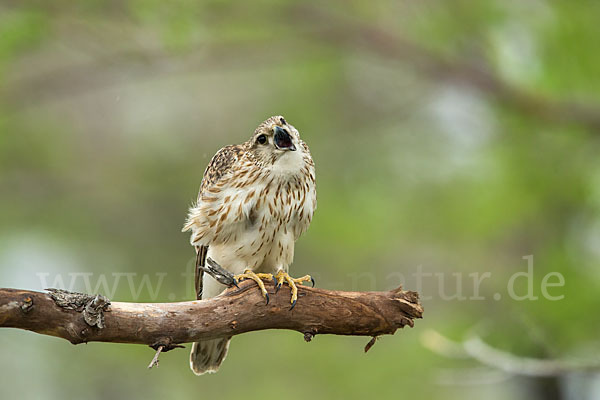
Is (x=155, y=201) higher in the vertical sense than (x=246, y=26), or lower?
lower

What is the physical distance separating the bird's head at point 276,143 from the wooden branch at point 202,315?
0.86m

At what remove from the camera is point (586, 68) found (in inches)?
280

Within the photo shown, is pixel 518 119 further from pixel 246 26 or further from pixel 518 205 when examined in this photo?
pixel 246 26

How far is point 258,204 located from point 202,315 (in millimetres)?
1131

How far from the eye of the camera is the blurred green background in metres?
7.36

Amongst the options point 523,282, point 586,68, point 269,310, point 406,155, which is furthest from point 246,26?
point 269,310

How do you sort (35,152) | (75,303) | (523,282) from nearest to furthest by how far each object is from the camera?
1. (75,303)
2. (523,282)
3. (35,152)

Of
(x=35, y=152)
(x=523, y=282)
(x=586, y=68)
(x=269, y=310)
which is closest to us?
(x=269, y=310)

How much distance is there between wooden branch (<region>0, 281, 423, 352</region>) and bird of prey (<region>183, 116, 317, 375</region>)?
671 mm

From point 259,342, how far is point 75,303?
730 centimetres

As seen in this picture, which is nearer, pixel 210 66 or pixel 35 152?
pixel 210 66

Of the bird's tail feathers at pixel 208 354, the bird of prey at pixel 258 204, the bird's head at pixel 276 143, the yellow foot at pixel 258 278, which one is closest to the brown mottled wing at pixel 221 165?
the bird of prey at pixel 258 204

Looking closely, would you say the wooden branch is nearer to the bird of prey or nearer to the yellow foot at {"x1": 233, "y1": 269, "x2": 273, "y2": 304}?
the yellow foot at {"x1": 233, "y1": 269, "x2": 273, "y2": 304}

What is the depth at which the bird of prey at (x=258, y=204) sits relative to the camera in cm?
455
